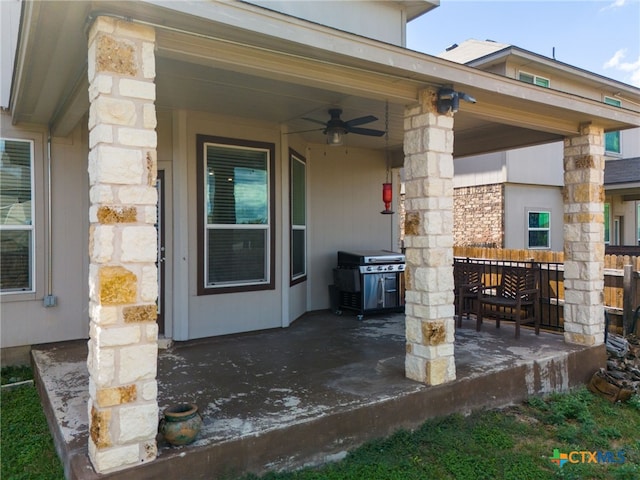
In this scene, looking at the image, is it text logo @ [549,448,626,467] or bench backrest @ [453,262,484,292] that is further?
bench backrest @ [453,262,484,292]

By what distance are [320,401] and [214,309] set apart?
2.36m

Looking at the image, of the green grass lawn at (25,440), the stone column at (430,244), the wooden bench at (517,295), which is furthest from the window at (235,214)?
the wooden bench at (517,295)

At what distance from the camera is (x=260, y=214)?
578 cm

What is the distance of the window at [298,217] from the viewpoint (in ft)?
21.0

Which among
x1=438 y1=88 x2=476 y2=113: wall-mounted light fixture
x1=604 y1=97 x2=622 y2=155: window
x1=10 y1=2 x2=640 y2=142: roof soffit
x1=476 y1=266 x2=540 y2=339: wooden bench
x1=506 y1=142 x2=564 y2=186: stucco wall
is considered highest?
x1=604 y1=97 x2=622 y2=155: window

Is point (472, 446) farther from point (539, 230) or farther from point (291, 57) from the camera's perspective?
point (539, 230)

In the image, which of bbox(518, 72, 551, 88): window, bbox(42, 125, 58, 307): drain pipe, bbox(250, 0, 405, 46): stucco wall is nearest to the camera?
bbox(42, 125, 58, 307): drain pipe

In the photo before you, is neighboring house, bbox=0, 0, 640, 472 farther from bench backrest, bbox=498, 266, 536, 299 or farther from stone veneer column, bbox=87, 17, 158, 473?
bench backrest, bbox=498, 266, 536, 299

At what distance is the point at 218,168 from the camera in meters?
5.44

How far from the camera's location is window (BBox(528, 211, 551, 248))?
35.8 feet

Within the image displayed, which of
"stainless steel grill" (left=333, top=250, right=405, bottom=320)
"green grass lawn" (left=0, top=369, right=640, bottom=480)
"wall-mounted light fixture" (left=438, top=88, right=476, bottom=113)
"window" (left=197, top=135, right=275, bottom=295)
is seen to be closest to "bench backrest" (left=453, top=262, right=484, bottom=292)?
"stainless steel grill" (left=333, top=250, right=405, bottom=320)

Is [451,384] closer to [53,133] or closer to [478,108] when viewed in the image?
[478,108]

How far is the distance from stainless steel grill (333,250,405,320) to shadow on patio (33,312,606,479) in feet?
2.84

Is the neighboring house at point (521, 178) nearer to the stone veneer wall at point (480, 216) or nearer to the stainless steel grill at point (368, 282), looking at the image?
the stone veneer wall at point (480, 216)
